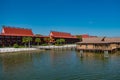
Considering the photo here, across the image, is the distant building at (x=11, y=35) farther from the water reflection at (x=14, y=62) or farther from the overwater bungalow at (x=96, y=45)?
the water reflection at (x=14, y=62)

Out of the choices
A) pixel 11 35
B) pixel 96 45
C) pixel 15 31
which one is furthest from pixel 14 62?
pixel 15 31

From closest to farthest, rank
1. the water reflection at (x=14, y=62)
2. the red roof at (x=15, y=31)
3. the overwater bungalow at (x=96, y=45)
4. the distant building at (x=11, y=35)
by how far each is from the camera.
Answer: the water reflection at (x=14, y=62) < the overwater bungalow at (x=96, y=45) < the distant building at (x=11, y=35) < the red roof at (x=15, y=31)

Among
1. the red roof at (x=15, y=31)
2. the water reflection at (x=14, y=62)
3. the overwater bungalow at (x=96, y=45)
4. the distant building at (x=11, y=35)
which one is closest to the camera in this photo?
the water reflection at (x=14, y=62)

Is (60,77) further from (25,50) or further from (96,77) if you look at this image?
(25,50)

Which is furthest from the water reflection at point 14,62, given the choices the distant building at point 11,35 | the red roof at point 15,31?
the red roof at point 15,31

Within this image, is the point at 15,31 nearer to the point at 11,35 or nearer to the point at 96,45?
the point at 11,35

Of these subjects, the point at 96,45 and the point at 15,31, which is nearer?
the point at 96,45

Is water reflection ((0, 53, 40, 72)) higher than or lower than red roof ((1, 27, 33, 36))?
lower

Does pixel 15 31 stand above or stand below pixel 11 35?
above

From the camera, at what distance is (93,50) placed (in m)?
59.9

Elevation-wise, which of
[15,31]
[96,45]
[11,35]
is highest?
[15,31]

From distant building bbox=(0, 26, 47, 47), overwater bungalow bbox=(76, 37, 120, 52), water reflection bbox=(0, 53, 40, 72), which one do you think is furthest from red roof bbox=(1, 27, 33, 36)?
water reflection bbox=(0, 53, 40, 72)

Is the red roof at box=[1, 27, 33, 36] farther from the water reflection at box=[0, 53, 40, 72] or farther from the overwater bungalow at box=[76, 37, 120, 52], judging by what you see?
the water reflection at box=[0, 53, 40, 72]

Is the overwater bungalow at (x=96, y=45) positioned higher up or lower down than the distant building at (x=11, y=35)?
lower down
